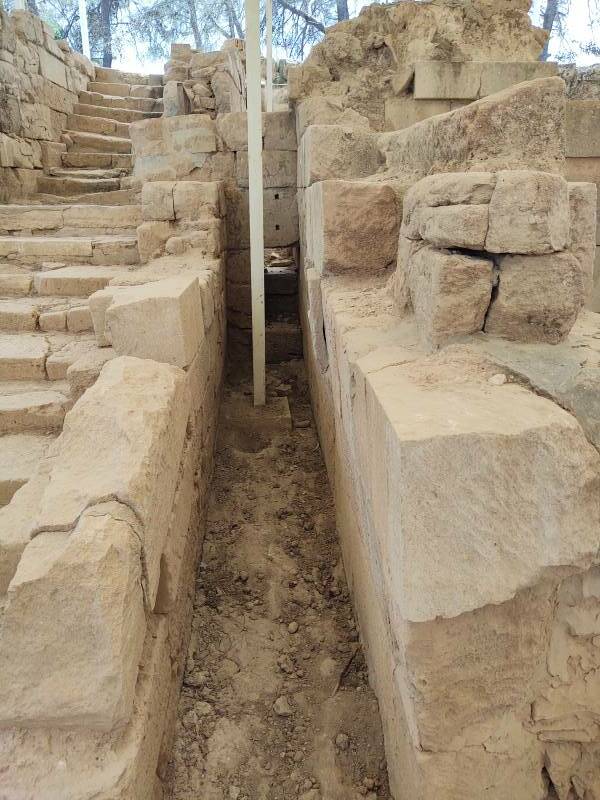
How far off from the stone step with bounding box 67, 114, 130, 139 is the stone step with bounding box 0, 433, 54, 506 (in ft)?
21.9

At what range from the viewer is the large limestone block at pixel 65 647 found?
1.38m

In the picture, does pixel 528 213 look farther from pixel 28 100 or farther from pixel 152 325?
pixel 28 100

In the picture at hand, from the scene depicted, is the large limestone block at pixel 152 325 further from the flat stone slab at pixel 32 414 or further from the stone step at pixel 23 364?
the stone step at pixel 23 364

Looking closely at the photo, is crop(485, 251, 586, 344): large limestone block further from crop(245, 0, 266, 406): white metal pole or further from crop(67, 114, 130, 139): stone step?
crop(67, 114, 130, 139): stone step

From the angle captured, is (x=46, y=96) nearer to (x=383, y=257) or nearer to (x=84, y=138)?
(x=84, y=138)

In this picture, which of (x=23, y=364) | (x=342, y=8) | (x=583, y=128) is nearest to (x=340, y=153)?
(x=23, y=364)

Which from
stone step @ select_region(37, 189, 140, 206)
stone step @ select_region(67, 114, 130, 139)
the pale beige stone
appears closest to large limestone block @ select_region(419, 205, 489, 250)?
the pale beige stone

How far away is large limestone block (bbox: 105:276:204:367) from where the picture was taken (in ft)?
8.25

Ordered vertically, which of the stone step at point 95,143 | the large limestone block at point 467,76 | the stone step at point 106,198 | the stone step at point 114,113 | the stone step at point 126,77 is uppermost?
the stone step at point 126,77

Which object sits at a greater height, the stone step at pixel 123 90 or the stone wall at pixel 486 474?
the stone step at pixel 123 90

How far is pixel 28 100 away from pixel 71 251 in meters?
3.84

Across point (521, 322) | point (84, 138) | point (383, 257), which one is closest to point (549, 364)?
point (521, 322)

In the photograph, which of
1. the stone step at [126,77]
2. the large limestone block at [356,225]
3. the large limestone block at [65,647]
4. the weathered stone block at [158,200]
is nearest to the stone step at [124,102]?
the stone step at [126,77]

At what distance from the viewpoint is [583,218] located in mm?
1942
